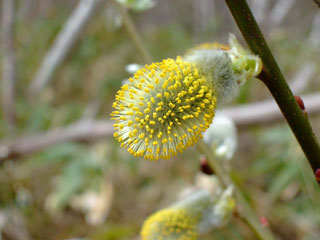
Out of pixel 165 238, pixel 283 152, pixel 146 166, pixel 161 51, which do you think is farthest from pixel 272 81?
pixel 161 51

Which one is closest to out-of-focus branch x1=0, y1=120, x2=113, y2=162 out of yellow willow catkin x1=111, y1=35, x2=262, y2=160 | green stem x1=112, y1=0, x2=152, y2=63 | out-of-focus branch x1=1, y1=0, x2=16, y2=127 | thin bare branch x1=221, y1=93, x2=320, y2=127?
out-of-focus branch x1=1, y1=0, x2=16, y2=127

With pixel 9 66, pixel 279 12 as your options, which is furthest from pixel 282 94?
pixel 279 12

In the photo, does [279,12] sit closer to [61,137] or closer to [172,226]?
[61,137]

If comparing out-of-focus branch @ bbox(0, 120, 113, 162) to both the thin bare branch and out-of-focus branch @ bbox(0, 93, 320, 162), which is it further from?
the thin bare branch

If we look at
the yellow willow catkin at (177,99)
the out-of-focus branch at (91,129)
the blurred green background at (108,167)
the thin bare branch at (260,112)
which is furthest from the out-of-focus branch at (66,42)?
the yellow willow catkin at (177,99)

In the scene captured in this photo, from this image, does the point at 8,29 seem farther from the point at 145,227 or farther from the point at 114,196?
the point at 145,227

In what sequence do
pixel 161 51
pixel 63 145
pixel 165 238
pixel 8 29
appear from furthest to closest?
pixel 161 51
pixel 8 29
pixel 63 145
pixel 165 238
